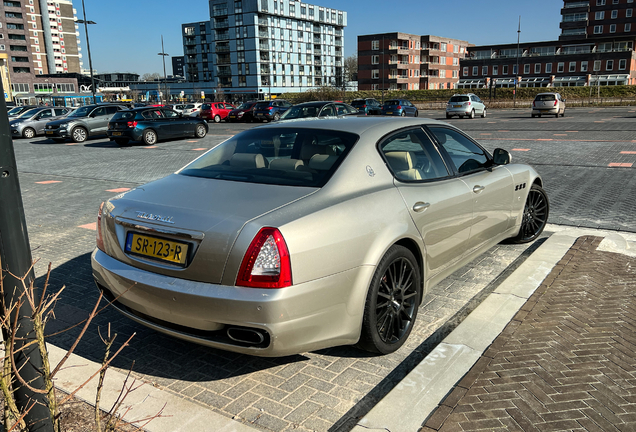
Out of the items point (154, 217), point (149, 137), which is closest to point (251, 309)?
point (154, 217)

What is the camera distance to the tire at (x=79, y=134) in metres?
24.0

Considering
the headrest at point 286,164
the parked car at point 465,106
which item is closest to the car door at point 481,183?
the headrest at point 286,164

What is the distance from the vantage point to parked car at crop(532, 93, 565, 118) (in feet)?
110

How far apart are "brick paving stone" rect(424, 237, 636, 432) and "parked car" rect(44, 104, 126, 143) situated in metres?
23.9

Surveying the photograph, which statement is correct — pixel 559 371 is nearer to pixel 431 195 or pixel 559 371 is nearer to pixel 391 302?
pixel 391 302

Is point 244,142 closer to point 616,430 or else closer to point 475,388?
point 475,388

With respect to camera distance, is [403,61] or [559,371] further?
[403,61]

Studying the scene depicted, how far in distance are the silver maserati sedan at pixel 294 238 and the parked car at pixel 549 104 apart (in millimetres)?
33232

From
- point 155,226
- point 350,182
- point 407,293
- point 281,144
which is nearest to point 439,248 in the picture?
point 407,293

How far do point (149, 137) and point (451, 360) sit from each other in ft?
66.4

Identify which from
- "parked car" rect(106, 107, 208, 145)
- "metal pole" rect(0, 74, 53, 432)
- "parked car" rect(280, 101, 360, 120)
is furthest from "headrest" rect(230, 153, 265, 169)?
"parked car" rect(106, 107, 208, 145)

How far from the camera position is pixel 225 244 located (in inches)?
111

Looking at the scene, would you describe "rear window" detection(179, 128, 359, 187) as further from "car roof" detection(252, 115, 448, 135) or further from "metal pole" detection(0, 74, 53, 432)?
"metal pole" detection(0, 74, 53, 432)

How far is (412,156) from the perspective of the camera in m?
4.14
